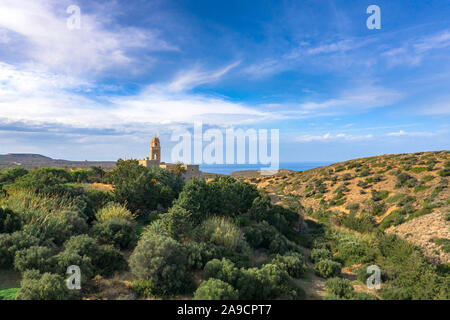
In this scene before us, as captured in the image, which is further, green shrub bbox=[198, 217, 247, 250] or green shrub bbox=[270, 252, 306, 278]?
green shrub bbox=[198, 217, 247, 250]

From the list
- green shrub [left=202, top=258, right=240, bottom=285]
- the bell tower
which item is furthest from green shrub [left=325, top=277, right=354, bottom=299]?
the bell tower

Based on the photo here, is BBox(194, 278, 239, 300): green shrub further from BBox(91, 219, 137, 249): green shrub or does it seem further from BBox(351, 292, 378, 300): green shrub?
BBox(91, 219, 137, 249): green shrub

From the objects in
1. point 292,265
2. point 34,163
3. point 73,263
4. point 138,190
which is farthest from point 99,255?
point 34,163

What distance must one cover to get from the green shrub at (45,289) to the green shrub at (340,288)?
7323 millimetres

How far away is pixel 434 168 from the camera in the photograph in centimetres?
2900

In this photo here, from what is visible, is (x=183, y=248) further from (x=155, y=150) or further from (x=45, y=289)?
(x=155, y=150)

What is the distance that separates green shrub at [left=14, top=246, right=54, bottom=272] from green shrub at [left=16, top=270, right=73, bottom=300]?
0.83 m

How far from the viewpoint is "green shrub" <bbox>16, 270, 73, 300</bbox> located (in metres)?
5.44

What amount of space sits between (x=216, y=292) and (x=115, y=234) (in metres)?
5.58

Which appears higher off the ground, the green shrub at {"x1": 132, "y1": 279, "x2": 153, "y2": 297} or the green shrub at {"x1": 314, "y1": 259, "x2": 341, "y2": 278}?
the green shrub at {"x1": 132, "y1": 279, "x2": 153, "y2": 297}

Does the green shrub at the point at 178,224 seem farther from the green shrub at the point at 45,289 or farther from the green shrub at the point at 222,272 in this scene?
the green shrub at the point at 45,289

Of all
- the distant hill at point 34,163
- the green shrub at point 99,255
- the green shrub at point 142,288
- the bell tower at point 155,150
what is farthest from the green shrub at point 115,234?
the distant hill at point 34,163

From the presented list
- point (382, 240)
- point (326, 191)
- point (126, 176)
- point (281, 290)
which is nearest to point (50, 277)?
point (281, 290)
